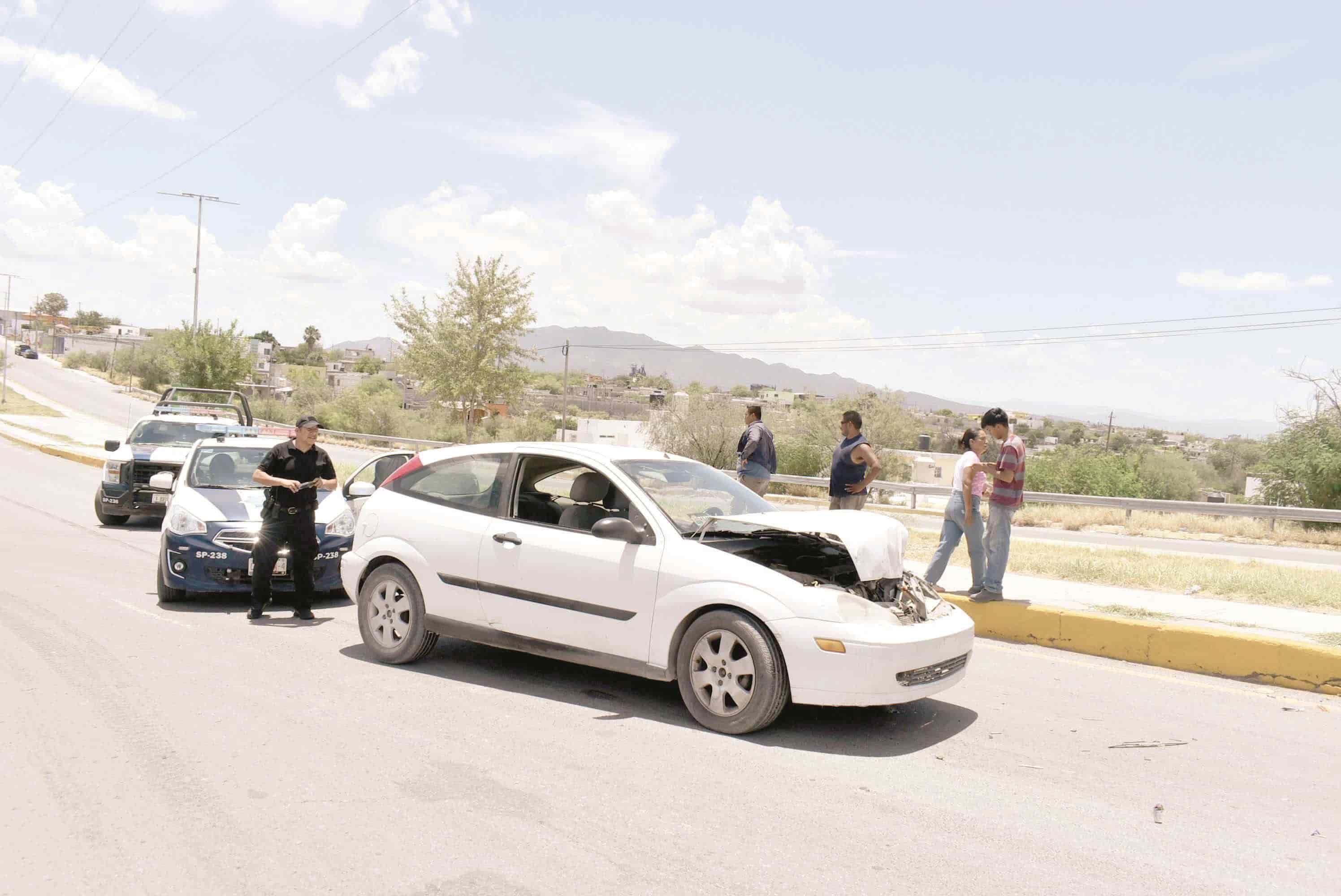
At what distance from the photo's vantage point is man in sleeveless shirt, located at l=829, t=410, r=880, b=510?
405 inches

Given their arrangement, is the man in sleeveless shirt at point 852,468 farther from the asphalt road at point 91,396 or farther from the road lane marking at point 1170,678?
the asphalt road at point 91,396

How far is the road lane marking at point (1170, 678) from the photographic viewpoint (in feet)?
22.9

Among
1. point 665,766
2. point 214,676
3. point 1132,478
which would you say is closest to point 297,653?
point 214,676

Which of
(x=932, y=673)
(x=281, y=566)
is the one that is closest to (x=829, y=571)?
(x=932, y=673)

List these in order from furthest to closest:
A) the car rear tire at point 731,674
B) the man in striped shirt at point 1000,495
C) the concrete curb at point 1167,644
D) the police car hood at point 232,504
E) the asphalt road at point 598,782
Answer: the police car hood at point 232,504
the man in striped shirt at point 1000,495
the concrete curb at point 1167,644
the car rear tire at point 731,674
the asphalt road at point 598,782

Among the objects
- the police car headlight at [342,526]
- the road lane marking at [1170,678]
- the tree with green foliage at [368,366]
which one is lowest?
the road lane marking at [1170,678]

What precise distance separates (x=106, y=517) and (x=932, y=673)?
43.2 ft

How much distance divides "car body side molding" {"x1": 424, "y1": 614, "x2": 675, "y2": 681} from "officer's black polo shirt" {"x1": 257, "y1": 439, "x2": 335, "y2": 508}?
Result: 222 cm

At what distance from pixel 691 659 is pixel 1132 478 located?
139 ft

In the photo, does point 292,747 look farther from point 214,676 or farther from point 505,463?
point 505,463

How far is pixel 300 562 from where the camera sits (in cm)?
840

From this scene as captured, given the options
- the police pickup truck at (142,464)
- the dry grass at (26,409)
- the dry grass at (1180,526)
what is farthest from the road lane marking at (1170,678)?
the dry grass at (26,409)

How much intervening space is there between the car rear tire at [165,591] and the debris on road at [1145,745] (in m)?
7.34

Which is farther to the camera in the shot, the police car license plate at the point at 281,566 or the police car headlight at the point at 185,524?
the police car headlight at the point at 185,524
